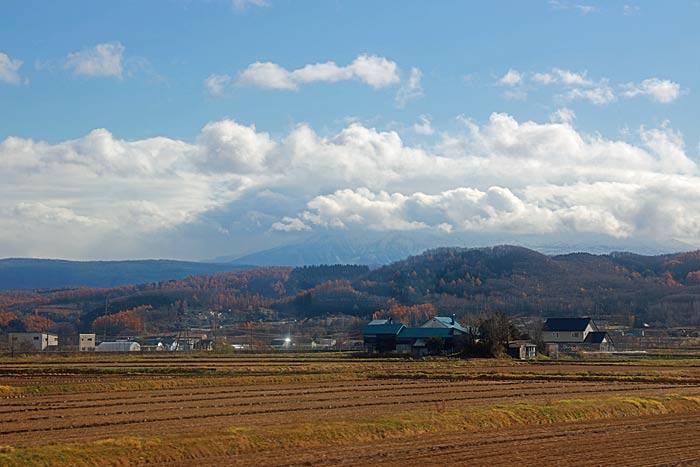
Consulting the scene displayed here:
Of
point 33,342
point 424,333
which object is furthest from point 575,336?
point 33,342

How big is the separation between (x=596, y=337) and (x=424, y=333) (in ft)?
81.9

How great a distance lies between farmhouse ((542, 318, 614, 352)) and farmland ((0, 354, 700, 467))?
50.8 m

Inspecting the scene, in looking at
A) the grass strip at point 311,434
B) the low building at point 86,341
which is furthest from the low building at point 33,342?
the grass strip at point 311,434

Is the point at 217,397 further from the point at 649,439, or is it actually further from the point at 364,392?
the point at 649,439

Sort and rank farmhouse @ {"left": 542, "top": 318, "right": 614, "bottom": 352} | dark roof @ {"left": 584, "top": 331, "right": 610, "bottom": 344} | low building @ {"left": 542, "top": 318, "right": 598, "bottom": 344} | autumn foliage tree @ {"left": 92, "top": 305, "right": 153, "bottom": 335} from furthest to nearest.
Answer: autumn foliage tree @ {"left": 92, "top": 305, "right": 153, "bottom": 335} < low building @ {"left": 542, "top": 318, "right": 598, "bottom": 344} < dark roof @ {"left": 584, "top": 331, "right": 610, "bottom": 344} < farmhouse @ {"left": 542, "top": 318, "right": 614, "bottom": 352}

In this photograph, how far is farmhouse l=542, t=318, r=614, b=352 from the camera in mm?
98125

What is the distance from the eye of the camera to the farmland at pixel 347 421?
21.8 meters

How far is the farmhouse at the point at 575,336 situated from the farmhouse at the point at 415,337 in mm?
17058

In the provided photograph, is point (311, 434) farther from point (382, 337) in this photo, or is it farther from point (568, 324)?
point (568, 324)

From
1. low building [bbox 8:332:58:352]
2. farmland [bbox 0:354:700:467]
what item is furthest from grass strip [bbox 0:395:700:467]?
low building [bbox 8:332:58:352]

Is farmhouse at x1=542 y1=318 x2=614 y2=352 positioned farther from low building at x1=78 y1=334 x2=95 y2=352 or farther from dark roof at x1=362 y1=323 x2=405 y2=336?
low building at x1=78 y1=334 x2=95 y2=352

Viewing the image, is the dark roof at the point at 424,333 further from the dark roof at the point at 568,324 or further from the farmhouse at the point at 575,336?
the dark roof at the point at 568,324

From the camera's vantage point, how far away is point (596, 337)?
326 feet

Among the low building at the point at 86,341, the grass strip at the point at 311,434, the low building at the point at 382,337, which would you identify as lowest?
the low building at the point at 86,341
